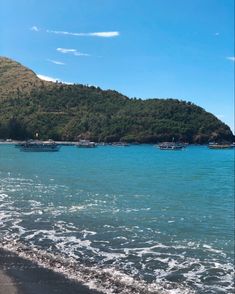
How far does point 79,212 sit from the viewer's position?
1356 inches

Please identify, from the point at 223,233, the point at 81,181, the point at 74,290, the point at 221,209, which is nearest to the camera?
the point at 74,290

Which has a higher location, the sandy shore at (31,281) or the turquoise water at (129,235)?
the sandy shore at (31,281)

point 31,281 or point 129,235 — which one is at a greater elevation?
point 31,281

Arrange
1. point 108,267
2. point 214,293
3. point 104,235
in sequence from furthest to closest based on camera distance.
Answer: point 104,235
point 108,267
point 214,293

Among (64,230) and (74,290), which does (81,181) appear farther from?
(74,290)

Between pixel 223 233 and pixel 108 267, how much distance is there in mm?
11684

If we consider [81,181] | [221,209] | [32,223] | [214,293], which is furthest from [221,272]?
[81,181]

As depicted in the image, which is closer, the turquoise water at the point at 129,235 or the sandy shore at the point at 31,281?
the sandy shore at the point at 31,281

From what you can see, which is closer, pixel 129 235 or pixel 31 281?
pixel 31 281

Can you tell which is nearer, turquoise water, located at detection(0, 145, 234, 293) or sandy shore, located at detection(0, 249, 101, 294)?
sandy shore, located at detection(0, 249, 101, 294)

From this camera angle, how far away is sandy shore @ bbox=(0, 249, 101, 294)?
50.1 ft

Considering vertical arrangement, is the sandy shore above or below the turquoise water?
above

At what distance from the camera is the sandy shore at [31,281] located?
50.1 feet

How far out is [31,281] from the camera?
16297 mm
